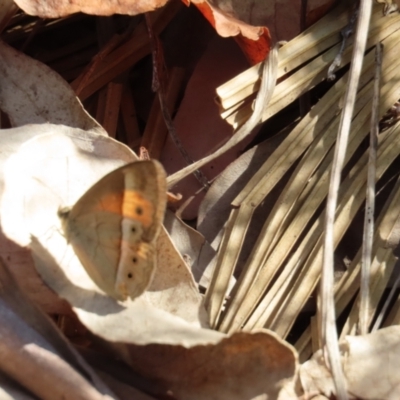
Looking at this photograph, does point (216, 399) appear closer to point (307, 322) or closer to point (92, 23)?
point (307, 322)

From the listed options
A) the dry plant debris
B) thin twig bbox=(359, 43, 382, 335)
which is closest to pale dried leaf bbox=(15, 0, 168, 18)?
the dry plant debris

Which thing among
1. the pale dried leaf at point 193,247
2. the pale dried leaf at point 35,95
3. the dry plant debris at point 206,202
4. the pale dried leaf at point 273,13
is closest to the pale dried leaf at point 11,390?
the dry plant debris at point 206,202

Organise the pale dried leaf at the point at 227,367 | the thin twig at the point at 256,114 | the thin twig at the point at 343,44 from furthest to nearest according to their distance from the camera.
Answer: the thin twig at the point at 343,44
the thin twig at the point at 256,114
the pale dried leaf at the point at 227,367

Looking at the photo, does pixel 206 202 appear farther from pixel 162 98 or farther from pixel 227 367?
pixel 227 367

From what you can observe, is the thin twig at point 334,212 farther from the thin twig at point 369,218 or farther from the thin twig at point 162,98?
the thin twig at point 162,98

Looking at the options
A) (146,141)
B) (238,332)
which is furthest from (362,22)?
(238,332)

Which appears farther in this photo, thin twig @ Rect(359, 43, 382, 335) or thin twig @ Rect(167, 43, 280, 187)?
thin twig @ Rect(167, 43, 280, 187)

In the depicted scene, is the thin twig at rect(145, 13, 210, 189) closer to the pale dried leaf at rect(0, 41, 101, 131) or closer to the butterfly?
the pale dried leaf at rect(0, 41, 101, 131)
